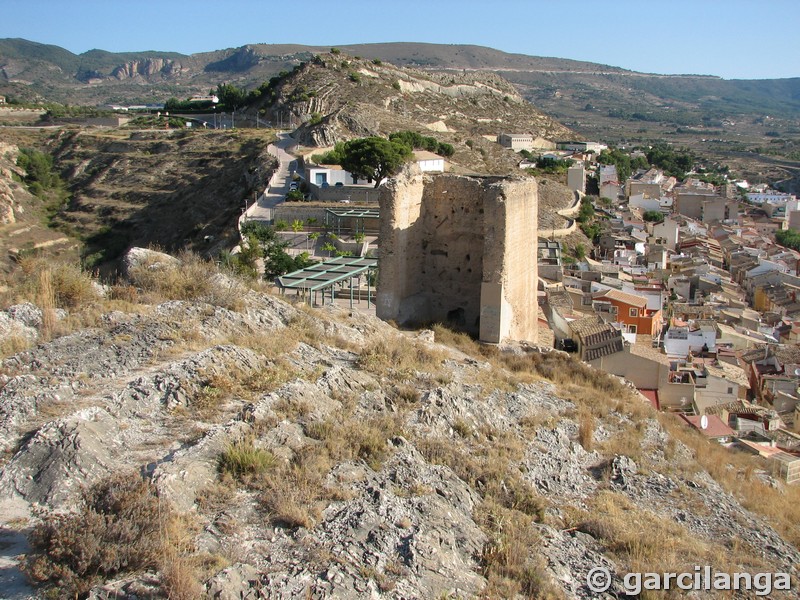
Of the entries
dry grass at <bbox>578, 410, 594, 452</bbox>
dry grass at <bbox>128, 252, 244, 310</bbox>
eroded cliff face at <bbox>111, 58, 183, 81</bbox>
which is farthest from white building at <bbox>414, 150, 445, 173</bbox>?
eroded cliff face at <bbox>111, 58, 183, 81</bbox>

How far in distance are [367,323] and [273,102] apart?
4718cm

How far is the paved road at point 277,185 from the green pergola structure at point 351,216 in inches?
111

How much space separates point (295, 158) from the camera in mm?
37219

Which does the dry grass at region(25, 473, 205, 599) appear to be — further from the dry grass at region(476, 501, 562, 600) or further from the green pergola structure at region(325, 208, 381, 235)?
the green pergola structure at region(325, 208, 381, 235)

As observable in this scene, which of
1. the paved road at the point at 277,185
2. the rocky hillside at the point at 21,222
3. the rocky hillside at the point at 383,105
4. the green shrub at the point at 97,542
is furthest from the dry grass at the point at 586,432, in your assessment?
the rocky hillside at the point at 383,105

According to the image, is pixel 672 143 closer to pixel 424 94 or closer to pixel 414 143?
pixel 424 94

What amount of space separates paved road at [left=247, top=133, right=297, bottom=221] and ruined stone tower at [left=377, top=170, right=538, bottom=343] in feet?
59.7

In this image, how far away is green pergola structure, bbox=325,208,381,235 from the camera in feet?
85.7

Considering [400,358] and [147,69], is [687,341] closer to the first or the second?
[400,358]

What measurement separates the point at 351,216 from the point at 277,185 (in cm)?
873

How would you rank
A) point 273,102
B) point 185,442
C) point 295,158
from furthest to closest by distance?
point 273,102
point 295,158
point 185,442

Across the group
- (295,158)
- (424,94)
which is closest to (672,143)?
(424,94)

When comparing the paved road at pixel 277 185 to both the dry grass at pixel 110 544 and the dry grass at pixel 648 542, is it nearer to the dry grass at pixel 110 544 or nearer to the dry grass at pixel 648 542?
the dry grass at pixel 648 542

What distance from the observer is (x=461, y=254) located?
11555 millimetres
